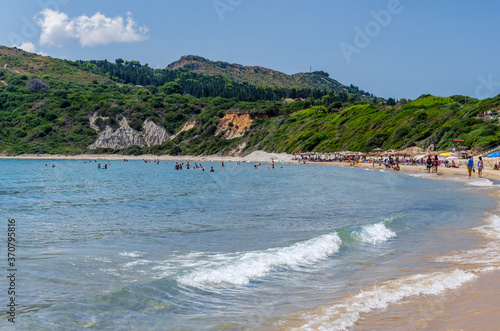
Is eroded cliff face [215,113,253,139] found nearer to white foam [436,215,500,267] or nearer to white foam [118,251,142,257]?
white foam [118,251,142,257]

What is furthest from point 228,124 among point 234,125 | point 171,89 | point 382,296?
point 382,296

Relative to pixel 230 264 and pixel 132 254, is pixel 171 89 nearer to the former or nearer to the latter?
pixel 132 254

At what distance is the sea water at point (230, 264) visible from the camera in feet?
18.1

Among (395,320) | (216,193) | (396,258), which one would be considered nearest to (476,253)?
(396,258)

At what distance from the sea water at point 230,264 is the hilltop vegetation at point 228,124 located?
38905 millimetres

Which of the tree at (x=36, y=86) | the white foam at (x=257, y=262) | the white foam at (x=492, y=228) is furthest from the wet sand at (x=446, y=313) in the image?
the tree at (x=36, y=86)

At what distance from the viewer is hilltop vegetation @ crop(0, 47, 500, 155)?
206 ft

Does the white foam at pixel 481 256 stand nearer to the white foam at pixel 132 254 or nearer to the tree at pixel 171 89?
the white foam at pixel 132 254

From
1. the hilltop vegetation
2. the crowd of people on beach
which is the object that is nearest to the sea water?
the crowd of people on beach

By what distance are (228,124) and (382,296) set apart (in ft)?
316

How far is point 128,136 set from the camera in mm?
103875

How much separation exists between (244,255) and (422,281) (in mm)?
3553

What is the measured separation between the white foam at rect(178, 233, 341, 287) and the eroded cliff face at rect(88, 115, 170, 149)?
98030mm

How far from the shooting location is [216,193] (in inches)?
973
